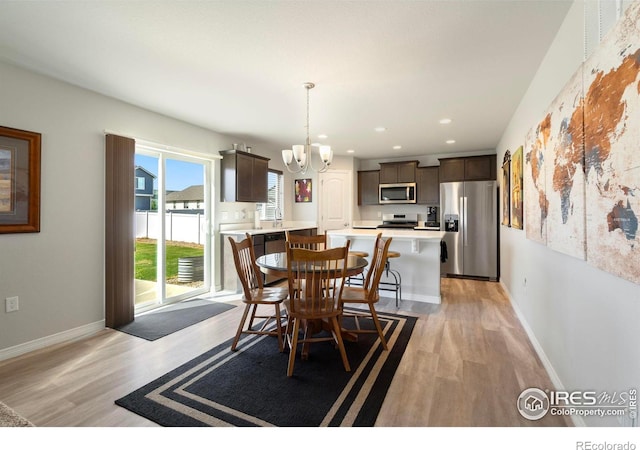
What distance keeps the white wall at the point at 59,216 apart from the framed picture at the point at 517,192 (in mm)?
4352

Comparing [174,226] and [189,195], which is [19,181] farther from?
[189,195]

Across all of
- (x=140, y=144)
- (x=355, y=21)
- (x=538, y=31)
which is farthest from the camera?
(x=140, y=144)

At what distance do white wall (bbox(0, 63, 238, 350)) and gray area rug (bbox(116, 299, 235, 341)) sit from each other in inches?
16.3

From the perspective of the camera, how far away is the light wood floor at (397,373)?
172 cm

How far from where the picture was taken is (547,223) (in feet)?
6.93

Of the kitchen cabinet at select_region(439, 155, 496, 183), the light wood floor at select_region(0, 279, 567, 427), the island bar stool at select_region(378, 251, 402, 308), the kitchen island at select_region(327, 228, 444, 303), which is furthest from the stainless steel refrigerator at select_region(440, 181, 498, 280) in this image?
the light wood floor at select_region(0, 279, 567, 427)

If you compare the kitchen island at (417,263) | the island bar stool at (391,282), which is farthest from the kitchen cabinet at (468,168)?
the island bar stool at (391,282)

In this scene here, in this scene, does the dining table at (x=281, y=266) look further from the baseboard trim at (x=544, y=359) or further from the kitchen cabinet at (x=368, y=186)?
the kitchen cabinet at (x=368, y=186)

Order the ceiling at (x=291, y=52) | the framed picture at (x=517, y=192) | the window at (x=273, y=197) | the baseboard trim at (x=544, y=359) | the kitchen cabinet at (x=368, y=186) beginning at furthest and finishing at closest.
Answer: the kitchen cabinet at (x=368, y=186)
the window at (x=273, y=197)
the framed picture at (x=517, y=192)
the ceiling at (x=291, y=52)
the baseboard trim at (x=544, y=359)

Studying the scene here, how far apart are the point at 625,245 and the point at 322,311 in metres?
1.72

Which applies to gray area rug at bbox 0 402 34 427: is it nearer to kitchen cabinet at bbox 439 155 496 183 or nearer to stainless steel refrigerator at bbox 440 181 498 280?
stainless steel refrigerator at bbox 440 181 498 280

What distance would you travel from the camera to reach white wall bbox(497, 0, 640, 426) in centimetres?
121
